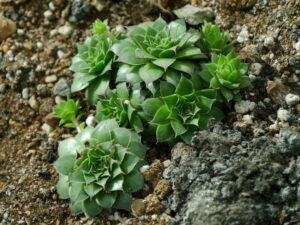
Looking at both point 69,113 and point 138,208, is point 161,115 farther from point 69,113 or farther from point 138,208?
point 69,113

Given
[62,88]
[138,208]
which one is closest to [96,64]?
[62,88]

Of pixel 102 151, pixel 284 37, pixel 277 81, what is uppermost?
pixel 284 37

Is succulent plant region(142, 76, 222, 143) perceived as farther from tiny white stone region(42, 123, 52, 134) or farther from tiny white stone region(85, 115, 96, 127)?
tiny white stone region(42, 123, 52, 134)

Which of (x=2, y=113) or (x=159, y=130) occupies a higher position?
(x=159, y=130)

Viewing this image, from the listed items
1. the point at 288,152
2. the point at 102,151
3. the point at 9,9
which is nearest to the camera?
the point at 288,152

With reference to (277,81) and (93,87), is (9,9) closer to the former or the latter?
(93,87)

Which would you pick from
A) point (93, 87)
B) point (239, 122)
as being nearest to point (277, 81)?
point (239, 122)
